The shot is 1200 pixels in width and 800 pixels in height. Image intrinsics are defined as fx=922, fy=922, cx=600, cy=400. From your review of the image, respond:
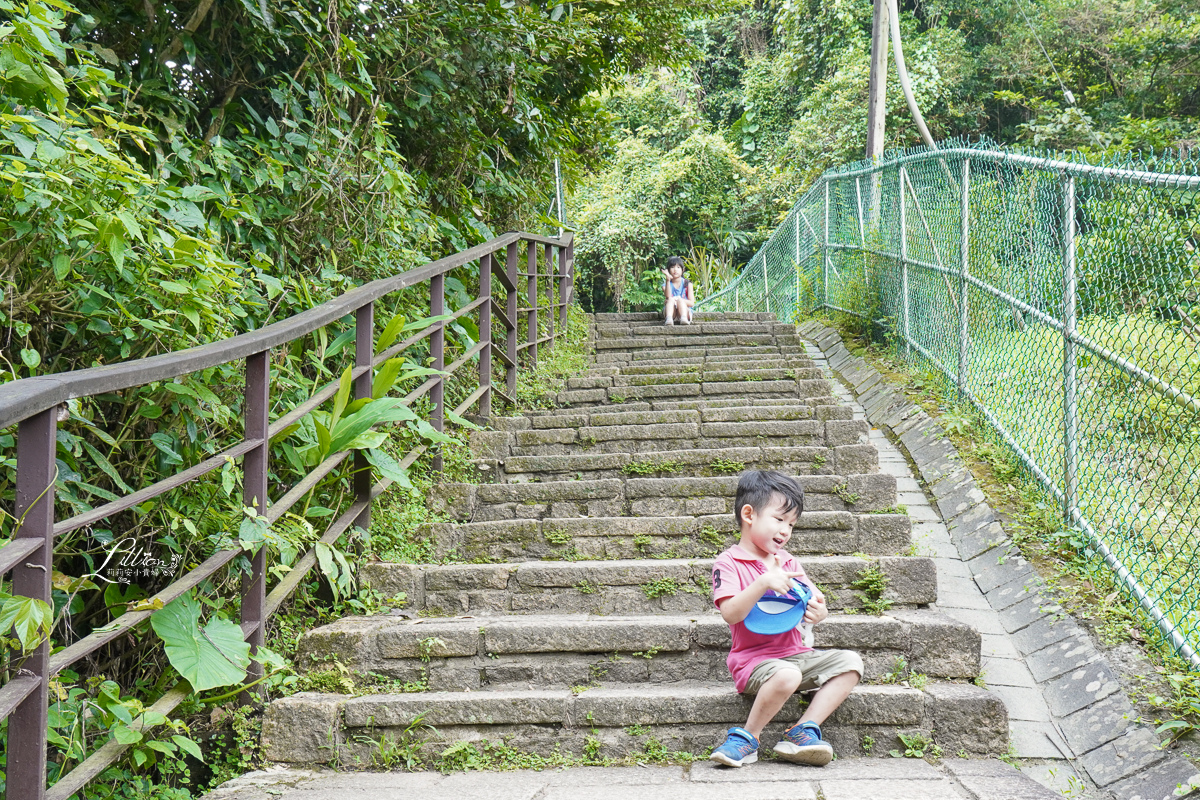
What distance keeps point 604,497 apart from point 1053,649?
187 centimetres

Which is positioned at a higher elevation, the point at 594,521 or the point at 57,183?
the point at 57,183

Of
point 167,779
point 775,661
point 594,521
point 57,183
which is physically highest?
point 57,183

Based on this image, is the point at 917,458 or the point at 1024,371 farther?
the point at 917,458

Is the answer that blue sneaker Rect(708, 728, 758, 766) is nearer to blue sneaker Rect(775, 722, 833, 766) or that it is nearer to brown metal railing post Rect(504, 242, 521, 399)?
blue sneaker Rect(775, 722, 833, 766)

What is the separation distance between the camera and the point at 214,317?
2703mm

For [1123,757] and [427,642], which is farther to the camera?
[427,642]

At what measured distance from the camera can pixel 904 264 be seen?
247 inches

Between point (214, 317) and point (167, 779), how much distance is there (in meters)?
1.30

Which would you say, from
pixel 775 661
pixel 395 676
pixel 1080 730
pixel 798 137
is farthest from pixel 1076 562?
pixel 798 137

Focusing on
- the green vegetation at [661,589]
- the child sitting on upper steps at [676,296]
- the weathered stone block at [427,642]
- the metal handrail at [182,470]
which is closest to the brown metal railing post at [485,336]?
the metal handrail at [182,470]

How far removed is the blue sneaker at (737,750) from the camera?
256cm

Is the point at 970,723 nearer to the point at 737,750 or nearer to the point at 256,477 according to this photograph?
the point at 737,750

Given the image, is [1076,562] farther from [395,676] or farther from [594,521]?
[395,676]

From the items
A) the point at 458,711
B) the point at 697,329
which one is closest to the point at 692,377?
the point at 697,329
